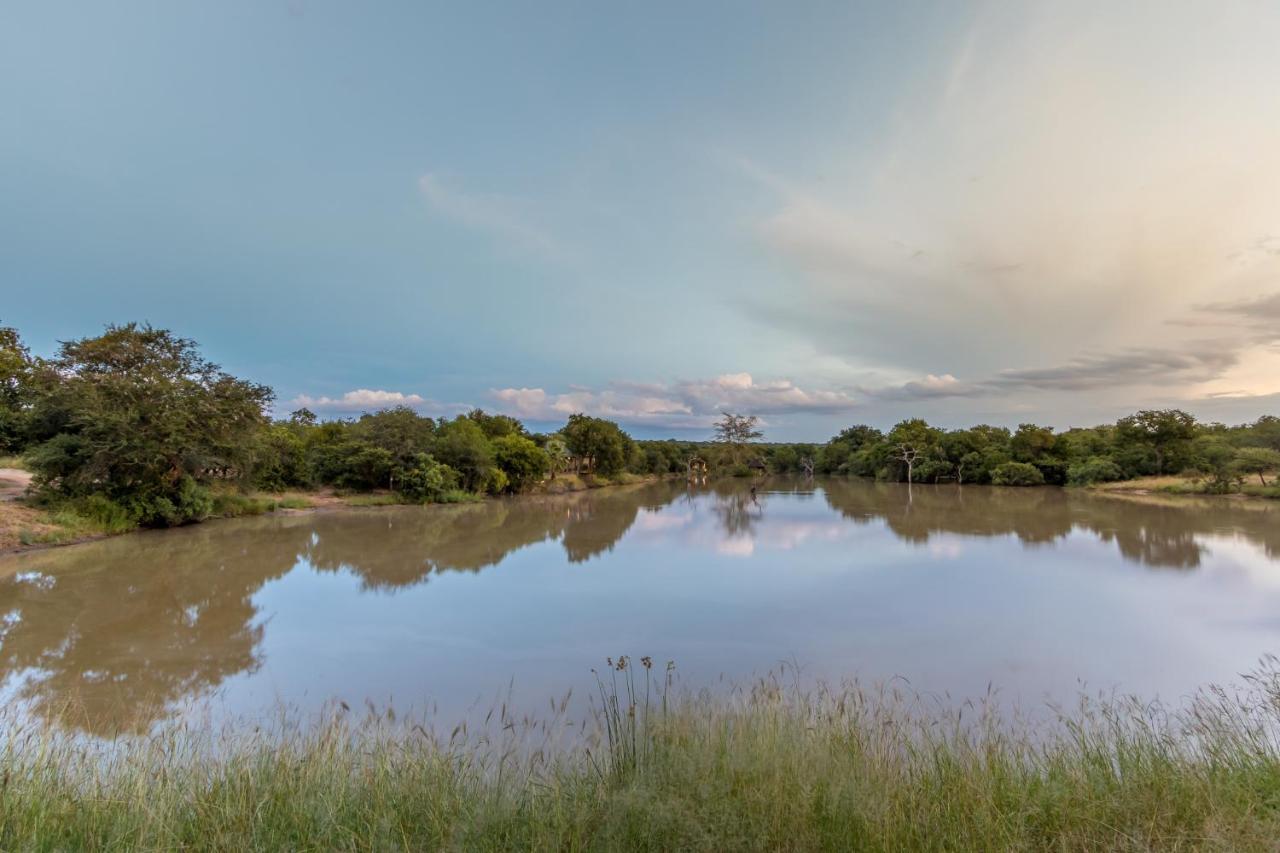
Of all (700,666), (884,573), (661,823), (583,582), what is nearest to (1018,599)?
(884,573)

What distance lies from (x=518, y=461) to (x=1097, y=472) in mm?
38843

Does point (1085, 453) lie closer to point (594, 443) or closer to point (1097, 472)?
point (1097, 472)

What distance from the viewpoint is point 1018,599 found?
31.5ft

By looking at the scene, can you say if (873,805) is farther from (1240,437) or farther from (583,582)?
(1240,437)

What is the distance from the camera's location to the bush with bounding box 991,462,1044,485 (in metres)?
42.3

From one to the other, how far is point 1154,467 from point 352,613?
4705cm

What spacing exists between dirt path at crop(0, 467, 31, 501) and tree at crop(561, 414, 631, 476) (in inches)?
1256

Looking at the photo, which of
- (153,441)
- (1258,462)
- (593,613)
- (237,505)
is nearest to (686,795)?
(593,613)

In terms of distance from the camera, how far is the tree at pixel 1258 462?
26.0m

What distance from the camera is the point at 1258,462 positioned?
1029 inches

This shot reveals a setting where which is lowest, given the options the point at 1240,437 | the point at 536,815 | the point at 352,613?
the point at 352,613

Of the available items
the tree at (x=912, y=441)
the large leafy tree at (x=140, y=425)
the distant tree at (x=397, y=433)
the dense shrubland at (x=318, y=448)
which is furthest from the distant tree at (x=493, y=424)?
the tree at (x=912, y=441)

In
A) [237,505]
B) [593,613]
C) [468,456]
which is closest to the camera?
[593,613]

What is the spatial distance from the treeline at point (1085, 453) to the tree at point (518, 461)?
32.2 m
